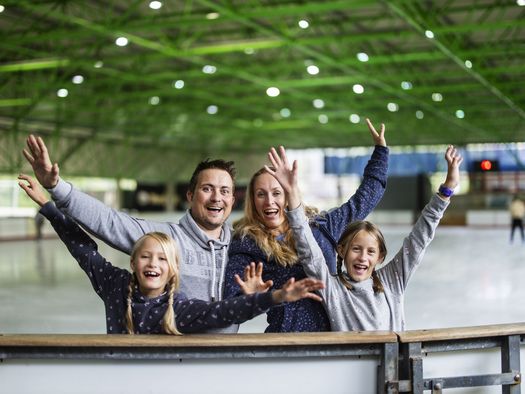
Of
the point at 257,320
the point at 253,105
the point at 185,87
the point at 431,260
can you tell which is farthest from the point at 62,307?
the point at 253,105

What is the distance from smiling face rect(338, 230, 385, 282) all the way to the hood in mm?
616

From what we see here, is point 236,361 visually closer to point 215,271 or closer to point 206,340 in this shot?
point 206,340

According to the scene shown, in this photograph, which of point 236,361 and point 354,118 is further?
point 354,118

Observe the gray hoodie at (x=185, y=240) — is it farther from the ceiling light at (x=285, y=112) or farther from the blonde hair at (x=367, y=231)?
the ceiling light at (x=285, y=112)

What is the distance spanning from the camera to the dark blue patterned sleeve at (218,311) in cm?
283

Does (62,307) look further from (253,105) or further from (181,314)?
(253,105)

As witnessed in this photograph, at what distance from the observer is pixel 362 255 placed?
3.44m

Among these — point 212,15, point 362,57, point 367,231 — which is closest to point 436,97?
point 362,57

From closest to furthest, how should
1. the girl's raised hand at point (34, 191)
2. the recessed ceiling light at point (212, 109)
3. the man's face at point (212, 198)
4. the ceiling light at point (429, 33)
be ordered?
the girl's raised hand at point (34, 191) → the man's face at point (212, 198) → the ceiling light at point (429, 33) → the recessed ceiling light at point (212, 109)

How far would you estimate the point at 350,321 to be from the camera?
334 centimetres

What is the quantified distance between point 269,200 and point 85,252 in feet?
3.05

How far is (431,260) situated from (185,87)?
16.8 m

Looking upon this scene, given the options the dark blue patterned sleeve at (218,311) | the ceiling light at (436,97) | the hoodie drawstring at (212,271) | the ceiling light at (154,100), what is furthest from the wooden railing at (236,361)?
the ceiling light at (154,100)

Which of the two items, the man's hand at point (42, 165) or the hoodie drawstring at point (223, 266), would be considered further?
the hoodie drawstring at point (223, 266)
